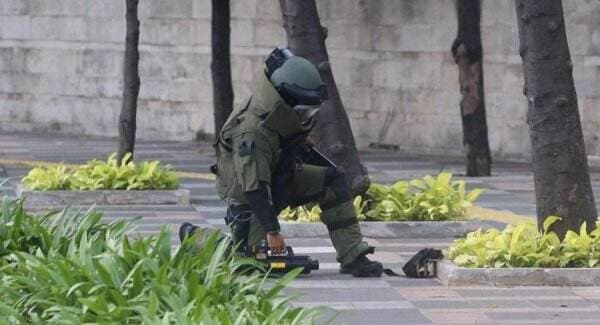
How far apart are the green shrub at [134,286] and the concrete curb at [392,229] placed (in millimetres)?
3673

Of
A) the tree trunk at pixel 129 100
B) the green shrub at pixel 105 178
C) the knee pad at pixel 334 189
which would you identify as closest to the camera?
the knee pad at pixel 334 189

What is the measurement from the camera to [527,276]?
34.2 feet

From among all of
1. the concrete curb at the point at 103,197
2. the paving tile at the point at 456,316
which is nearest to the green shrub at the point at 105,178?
the concrete curb at the point at 103,197

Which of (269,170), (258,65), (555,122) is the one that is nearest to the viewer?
(269,170)

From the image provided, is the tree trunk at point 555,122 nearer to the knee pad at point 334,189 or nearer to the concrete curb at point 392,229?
the knee pad at point 334,189

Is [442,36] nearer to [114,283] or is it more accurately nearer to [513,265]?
[513,265]

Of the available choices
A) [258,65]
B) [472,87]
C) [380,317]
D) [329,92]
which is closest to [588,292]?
[380,317]

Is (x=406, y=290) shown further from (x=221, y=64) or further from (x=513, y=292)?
(x=221, y=64)

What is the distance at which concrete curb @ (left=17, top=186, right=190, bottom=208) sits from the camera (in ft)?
50.3

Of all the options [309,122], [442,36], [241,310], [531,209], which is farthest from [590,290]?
[442,36]

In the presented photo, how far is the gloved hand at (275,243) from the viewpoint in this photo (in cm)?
1021

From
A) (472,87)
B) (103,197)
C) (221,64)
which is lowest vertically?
(103,197)

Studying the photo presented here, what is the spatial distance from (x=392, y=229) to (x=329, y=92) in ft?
4.59

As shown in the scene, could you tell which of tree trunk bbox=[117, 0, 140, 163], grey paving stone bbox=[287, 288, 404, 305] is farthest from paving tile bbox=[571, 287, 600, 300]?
tree trunk bbox=[117, 0, 140, 163]
